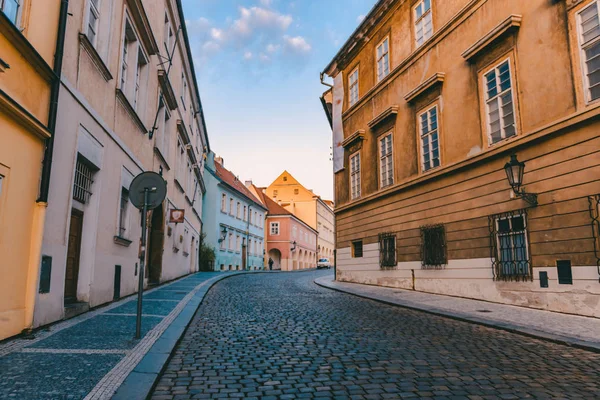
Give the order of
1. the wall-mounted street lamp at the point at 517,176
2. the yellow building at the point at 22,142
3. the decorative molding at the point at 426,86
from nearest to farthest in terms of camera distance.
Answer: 1. the yellow building at the point at 22,142
2. the wall-mounted street lamp at the point at 517,176
3. the decorative molding at the point at 426,86

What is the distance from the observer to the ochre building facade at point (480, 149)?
374 inches

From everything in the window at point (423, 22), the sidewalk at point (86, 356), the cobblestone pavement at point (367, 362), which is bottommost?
the cobblestone pavement at point (367, 362)

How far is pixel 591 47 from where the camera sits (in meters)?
9.43

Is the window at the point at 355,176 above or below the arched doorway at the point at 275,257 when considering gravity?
above

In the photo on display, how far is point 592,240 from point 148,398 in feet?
28.4

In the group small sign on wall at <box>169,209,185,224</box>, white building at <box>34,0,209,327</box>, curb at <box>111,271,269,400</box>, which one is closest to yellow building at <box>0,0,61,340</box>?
white building at <box>34,0,209,327</box>

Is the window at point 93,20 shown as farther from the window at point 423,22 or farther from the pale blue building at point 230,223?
the pale blue building at point 230,223

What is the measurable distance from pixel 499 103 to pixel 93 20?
9.80 meters

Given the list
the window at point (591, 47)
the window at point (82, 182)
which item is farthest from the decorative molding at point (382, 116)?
the window at point (82, 182)

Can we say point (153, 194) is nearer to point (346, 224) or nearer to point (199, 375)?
point (199, 375)

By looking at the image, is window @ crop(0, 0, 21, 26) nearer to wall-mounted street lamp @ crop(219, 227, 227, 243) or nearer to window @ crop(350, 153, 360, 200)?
window @ crop(350, 153, 360, 200)

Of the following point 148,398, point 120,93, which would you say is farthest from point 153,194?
point 120,93

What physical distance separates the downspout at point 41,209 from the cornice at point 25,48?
223 mm

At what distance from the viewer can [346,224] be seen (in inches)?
854
